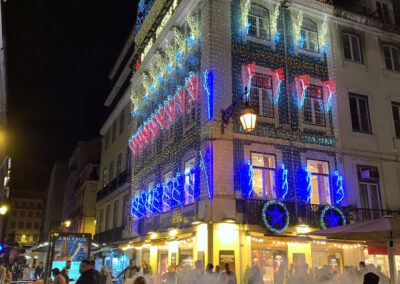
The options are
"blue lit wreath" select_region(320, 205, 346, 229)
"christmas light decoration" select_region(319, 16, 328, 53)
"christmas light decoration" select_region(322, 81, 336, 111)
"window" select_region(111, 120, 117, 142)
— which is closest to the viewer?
"blue lit wreath" select_region(320, 205, 346, 229)

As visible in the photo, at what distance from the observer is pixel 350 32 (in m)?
18.7

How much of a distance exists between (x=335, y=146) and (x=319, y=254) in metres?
4.62

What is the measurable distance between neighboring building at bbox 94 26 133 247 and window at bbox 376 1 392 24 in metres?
16.0

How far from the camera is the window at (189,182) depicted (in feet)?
50.7

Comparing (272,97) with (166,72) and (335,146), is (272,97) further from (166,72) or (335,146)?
(166,72)

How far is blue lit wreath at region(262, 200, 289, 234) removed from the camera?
13859 millimetres

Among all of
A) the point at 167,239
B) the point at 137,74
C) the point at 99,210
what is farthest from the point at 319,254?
the point at 99,210

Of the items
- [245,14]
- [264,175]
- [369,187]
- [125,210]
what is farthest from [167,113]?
[369,187]

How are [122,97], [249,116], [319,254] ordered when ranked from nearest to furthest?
[249,116]
[319,254]
[122,97]

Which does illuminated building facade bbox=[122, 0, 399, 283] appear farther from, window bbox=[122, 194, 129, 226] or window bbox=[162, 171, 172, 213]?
window bbox=[122, 194, 129, 226]

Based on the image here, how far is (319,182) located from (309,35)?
6940mm

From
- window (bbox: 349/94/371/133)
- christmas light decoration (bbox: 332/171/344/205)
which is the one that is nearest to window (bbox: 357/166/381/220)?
christmas light decoration (bbox: 332/171/344/205)

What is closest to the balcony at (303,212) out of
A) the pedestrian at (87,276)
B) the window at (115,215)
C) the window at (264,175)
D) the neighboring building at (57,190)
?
the window at (264,175)

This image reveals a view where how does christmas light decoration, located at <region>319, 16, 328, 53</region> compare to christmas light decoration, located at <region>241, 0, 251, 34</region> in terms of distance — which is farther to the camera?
christmas light decoration, located at <region>319, 16, 328, 53</region>
